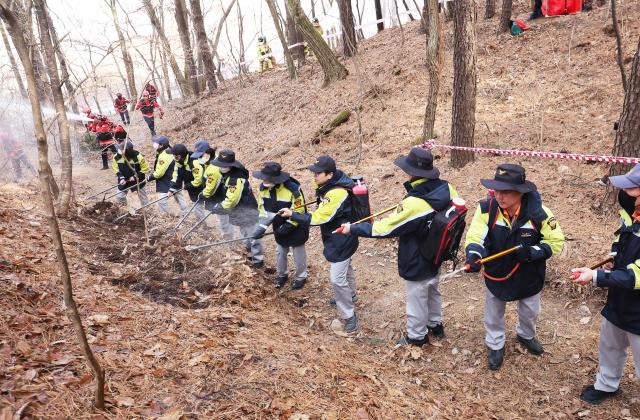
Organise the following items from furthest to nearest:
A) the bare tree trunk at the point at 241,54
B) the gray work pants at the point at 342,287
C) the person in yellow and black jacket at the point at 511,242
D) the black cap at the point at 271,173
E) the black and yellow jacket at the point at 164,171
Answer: the bare tree trunk at the point at 241,54 → the black and yellow jacket at the point at 164,171 → the black cap at the point at 271,173 → the gray work pants at the point at 342,287 → the person in yellow and black jacket at the point at 511,242

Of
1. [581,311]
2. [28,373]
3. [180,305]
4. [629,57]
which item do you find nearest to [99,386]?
[28,373]

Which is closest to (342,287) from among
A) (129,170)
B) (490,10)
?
(129,170)

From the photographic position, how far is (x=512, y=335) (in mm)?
5266

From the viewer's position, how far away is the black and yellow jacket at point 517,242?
4.22 meters

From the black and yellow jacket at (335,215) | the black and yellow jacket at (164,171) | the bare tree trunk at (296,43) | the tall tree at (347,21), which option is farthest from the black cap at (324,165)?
the bare tree trunk at (296,43)

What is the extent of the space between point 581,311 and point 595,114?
600 cm

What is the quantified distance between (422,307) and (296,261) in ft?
8.05

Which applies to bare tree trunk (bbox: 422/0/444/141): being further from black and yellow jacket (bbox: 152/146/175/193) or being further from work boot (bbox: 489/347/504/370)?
work boot (bbox: 489/347/504/370)

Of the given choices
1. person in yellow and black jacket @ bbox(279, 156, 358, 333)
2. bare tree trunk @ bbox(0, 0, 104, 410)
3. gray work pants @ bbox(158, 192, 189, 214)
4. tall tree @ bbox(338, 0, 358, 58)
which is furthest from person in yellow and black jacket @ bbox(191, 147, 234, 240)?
tall tree @ bbox(338, 0, 358, 58)

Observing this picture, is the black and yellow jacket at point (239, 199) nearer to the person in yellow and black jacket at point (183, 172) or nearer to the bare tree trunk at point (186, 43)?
the person in yellow and black jacket at point (183, 172)

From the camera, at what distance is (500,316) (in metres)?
4.79

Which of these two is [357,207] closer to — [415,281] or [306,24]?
[415,281]

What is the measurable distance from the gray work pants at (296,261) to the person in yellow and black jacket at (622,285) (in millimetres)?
4037

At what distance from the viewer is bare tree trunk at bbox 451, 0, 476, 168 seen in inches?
326
